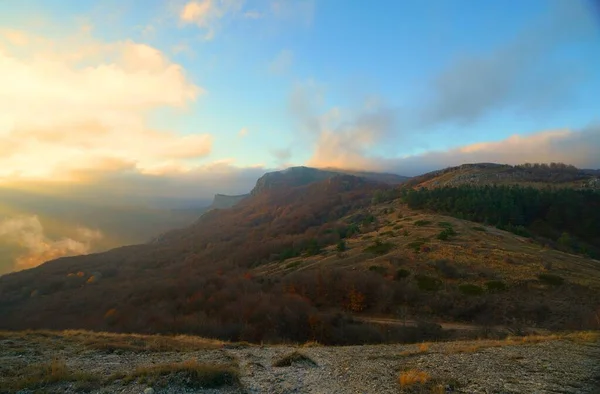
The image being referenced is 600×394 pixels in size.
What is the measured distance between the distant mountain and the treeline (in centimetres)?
2053

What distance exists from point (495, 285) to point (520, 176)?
97.0m

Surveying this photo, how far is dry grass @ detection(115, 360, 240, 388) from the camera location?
1195cm

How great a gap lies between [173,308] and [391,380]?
135 feet

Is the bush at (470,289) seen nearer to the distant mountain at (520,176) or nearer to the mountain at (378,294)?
the mountain at (378,294)

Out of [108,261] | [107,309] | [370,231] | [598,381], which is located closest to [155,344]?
[598,381]

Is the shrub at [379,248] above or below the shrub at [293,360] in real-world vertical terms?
below

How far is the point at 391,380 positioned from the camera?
41.7ft

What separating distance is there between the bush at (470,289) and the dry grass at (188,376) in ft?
98.6

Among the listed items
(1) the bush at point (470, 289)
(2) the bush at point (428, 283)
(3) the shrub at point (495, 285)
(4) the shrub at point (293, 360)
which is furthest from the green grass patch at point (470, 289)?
(4) the shrub at point (293, 360)

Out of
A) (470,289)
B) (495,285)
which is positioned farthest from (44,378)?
(495,285)

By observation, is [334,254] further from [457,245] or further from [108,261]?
[108,261]

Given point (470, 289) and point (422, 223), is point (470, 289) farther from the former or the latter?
point (422, 223)

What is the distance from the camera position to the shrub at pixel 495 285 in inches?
1411

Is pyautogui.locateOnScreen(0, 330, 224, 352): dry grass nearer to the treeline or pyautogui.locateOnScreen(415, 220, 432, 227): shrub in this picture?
pyautogui.locateOnScreen(415, 220, 432, 227): shrub
